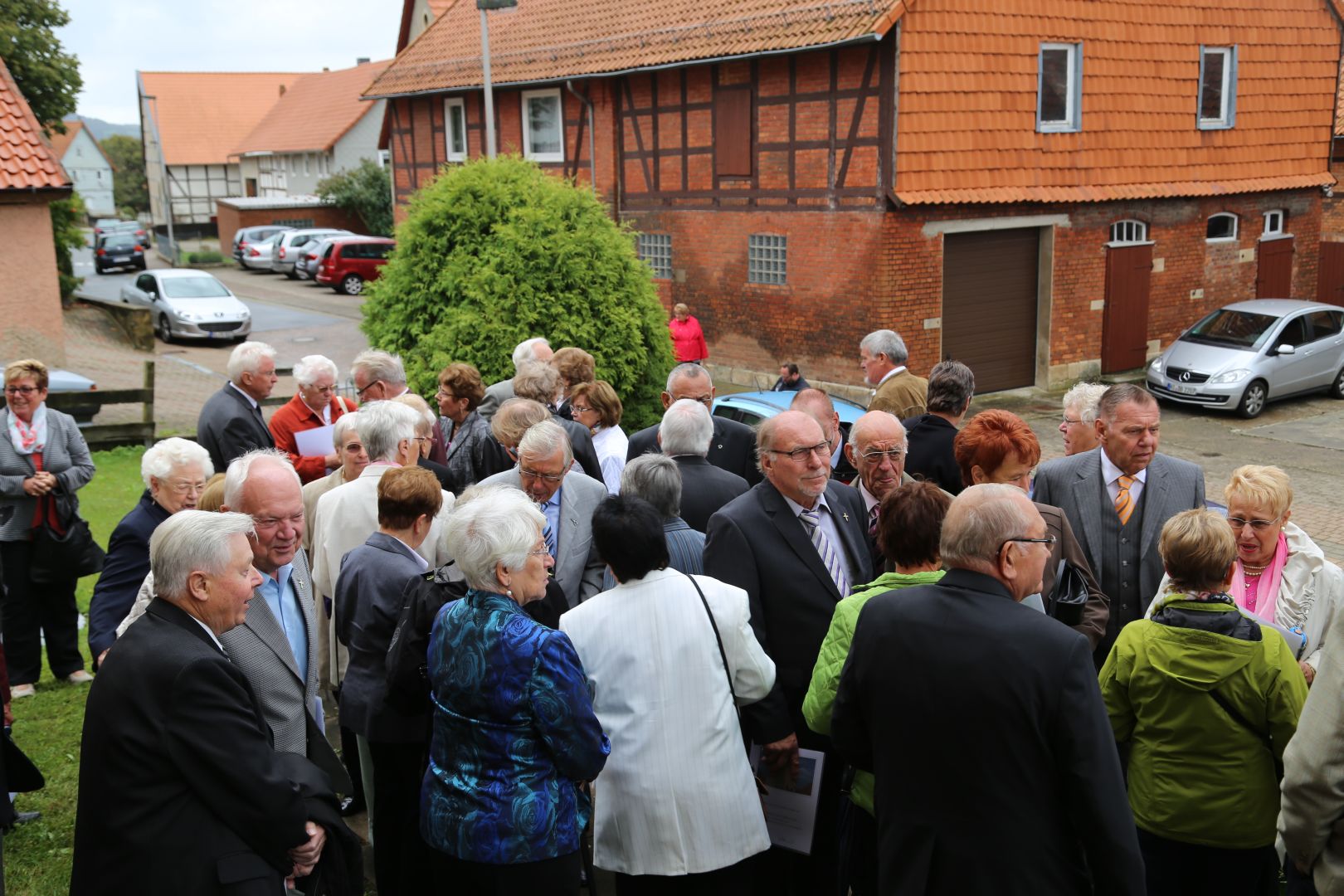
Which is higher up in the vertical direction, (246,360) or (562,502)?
(246,360)

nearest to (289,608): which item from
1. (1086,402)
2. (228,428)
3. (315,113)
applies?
(228,428)

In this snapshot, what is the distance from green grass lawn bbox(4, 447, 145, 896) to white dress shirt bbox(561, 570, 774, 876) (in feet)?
8.05

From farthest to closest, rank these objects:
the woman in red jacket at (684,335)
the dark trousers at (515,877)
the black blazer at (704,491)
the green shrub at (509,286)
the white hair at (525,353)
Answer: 1. the woman in red jacket at (684,335)
2. the green shrub at (509,286)
3. the white hair at (525,353)
4. the black blazer at (704,491)
5. the dark trousers at (515,877)

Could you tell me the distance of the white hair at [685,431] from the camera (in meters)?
5.62

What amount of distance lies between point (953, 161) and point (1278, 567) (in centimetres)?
1438

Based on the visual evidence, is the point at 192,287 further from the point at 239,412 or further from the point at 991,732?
the point at 991,732

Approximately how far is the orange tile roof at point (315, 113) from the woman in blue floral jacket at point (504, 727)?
163 feet

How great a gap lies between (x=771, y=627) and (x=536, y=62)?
70.0ft

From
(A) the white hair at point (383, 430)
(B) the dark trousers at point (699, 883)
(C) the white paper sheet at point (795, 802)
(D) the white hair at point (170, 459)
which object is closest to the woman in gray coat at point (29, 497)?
(D) the white hair at point (170, 459)

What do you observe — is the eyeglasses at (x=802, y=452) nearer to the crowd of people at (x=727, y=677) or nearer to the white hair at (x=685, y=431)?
the crowd of people at (x=727, y=677)

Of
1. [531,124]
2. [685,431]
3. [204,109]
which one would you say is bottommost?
[685,431]

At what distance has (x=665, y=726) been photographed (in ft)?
12.5

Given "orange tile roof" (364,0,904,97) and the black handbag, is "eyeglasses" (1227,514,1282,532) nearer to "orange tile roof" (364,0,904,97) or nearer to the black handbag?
the black handbag

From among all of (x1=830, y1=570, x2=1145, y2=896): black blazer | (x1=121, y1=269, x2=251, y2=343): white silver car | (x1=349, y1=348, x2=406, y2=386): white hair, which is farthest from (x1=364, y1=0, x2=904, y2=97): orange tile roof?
(x1=830, y1=570, x2=1145, y2=896): black blazer
